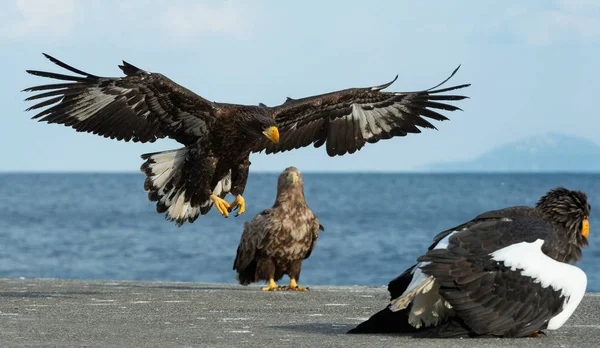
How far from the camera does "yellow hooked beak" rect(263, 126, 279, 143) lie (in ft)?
35.4

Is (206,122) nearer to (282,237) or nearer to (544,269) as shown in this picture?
(282,237)

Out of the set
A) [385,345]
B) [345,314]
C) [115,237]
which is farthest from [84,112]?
[115,237]

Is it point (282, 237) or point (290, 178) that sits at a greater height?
point (290, 178)

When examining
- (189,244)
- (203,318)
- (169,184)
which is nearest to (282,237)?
(169,184)

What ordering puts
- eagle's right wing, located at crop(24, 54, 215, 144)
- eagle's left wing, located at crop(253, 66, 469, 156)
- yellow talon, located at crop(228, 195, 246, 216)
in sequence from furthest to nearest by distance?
eagle's left wing, located at crop(253, 66, 469, 156) < yellow talon, located at crop(228, 195, 246, 216) < eagle's right wing, located at crop(24, 54, 215, 144)

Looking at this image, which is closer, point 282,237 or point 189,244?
point 282,237

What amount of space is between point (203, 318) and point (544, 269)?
8.31ft

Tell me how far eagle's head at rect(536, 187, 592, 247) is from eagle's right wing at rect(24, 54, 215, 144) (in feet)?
14.9

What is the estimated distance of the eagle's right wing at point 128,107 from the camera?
10219 mm

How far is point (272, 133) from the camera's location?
10.8 meters

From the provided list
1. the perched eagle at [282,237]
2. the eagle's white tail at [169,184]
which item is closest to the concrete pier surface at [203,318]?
the perched eagle at [282,237]

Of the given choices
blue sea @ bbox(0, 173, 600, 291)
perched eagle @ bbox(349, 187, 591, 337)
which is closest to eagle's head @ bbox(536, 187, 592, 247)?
perched eagle @ bbox(349, 187, 591, 337)

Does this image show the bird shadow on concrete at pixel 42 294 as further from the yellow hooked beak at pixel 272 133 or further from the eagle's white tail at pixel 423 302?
the eagle's white tail at pixel 423 302

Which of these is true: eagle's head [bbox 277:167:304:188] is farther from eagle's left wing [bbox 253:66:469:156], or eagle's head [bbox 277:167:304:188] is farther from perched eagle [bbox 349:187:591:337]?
perched eagle [bbox 349:187:591:337]
